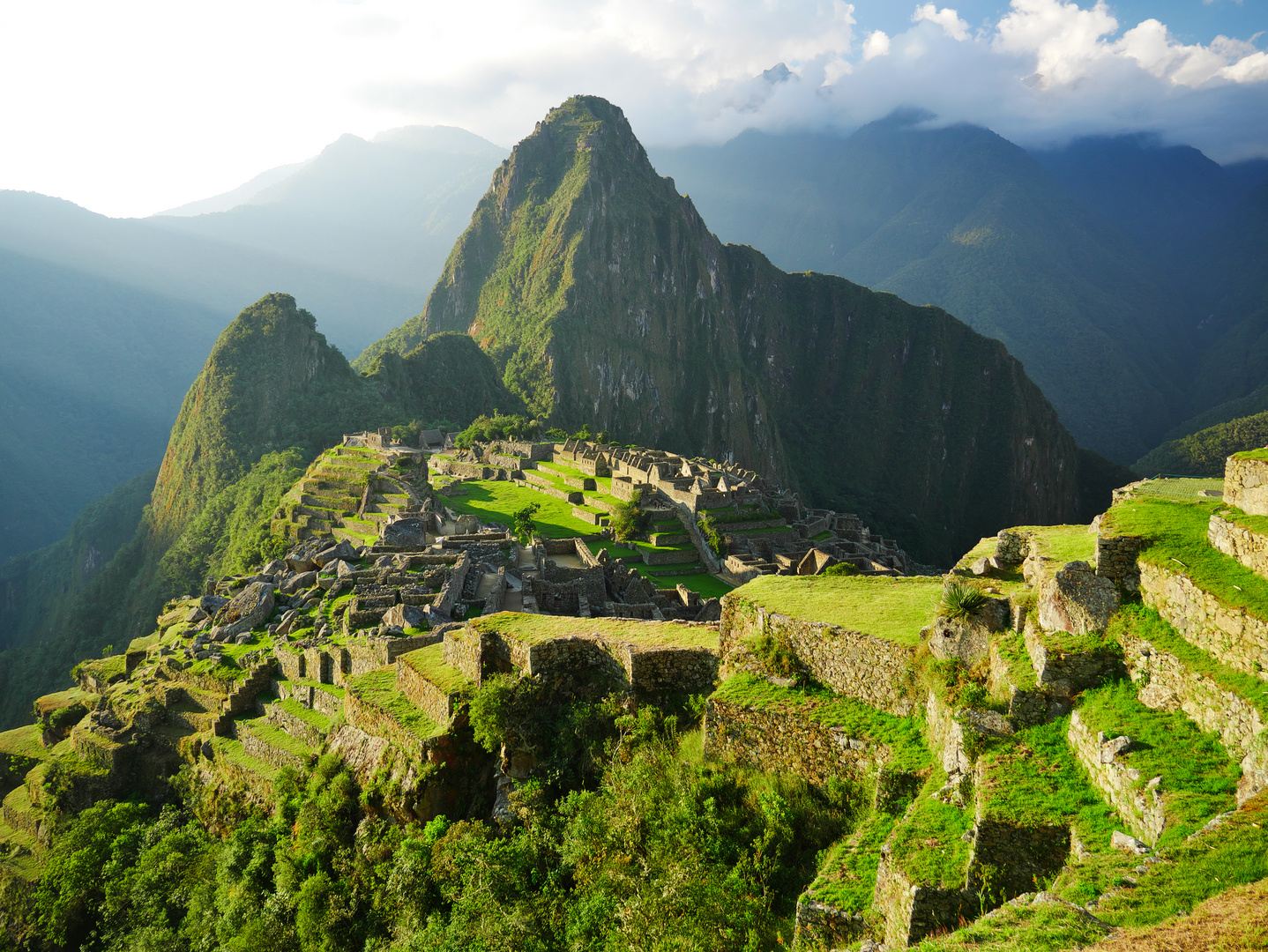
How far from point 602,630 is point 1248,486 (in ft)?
26.5

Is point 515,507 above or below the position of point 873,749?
below

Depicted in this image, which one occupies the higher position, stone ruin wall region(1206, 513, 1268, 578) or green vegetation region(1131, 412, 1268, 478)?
green vegetation region(1131, 412, 1268, 478)

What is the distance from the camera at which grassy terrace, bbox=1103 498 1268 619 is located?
236 inches

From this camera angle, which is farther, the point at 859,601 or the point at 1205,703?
the point at 859,601

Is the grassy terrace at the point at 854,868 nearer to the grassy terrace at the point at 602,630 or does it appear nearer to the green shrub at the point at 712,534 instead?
the grassy terrace at the point at 602,630

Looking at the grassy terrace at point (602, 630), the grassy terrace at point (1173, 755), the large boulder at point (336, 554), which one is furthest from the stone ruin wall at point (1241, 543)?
the large boulder at point (336, 554)

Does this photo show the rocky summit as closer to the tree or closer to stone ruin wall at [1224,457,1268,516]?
stone ruin wall at [1224,457,1268,516]

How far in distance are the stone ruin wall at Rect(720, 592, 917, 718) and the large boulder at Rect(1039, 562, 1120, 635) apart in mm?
1507

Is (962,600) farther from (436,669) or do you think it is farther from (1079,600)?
(436,669)

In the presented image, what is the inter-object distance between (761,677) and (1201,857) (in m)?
4.76

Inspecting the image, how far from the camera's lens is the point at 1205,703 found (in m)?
5.78

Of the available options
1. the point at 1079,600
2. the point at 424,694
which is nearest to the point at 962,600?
the point at 1079,600

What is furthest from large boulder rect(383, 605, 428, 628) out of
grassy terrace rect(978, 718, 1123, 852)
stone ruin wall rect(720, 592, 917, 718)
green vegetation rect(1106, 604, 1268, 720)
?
green vegetation rect(1106, 604, 1268, 720)

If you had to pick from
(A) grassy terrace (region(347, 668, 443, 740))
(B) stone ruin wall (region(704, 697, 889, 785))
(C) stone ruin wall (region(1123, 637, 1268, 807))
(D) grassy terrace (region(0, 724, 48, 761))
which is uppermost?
(C) stone ruin wall (region(1123, 637, 1268, 807))
